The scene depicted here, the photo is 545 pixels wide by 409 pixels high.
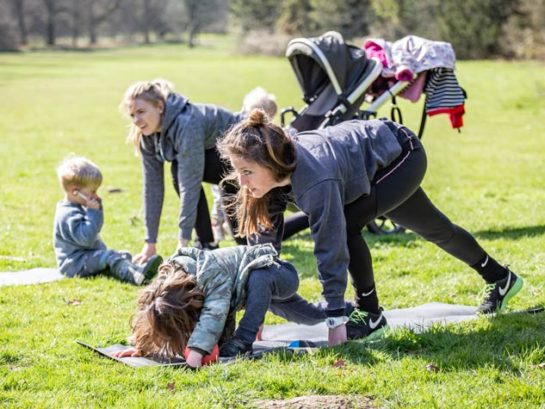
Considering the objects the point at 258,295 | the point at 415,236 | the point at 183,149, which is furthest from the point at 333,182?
the point at 415,236

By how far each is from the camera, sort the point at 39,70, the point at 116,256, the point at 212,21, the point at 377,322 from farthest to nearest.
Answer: the point at 212,21 → the point at 39,70 → the point at 116,256 → the point at 377,322

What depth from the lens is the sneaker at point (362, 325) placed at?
5.12 metres

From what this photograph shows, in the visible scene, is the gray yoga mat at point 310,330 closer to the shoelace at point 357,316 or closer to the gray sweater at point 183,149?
the shoelace at point 357,316

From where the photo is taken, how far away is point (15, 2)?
8125cm

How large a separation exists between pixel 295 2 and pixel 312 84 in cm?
4871

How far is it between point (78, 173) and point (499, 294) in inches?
133

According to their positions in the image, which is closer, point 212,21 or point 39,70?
point 39,70

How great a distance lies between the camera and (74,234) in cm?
697

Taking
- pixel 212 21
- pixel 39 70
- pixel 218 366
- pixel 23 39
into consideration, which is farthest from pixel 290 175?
pixel 212 21

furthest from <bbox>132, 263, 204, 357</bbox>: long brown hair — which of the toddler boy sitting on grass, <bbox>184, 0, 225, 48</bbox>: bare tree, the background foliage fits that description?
<bbox>184, 0, 225, 48</bbox>: bare tree

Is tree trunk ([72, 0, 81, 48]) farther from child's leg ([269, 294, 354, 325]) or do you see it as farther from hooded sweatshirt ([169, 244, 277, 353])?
hooded sweatshirt ([169, 244, 277, 353])

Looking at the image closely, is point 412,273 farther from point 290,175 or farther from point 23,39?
point 23,39

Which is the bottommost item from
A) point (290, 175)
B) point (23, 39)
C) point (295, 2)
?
point (23, 39)

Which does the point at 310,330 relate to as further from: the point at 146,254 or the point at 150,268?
the point at 146,254
